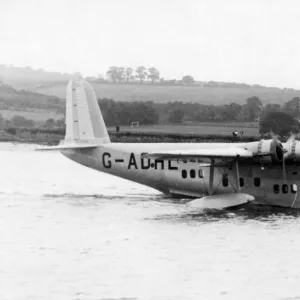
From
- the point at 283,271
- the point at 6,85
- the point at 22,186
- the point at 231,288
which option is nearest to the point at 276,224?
the point at 283,271

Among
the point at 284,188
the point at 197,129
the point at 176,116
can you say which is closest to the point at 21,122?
the point at 176,116

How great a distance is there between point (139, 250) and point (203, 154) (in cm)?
807

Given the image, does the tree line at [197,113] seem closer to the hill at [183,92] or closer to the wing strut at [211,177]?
the hill at [183,92]

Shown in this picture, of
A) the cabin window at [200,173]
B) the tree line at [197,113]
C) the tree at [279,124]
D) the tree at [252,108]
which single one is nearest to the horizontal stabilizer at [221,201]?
the cabin window at [200,173]

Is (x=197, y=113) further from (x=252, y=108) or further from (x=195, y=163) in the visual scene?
(x=195, y=163)

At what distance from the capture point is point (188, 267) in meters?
27.9

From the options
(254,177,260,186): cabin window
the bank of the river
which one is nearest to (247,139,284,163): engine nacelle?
(254,177,260,186): cabin window

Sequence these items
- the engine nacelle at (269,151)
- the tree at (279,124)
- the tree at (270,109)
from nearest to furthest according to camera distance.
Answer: the engine nacelle at (269,151) < the tree at (279,124) < the tree at (270,109)

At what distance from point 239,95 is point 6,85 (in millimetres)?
49429

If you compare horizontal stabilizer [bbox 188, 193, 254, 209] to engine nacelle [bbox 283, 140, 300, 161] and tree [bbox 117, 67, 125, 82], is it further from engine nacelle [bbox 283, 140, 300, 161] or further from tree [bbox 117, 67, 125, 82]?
tree [bbox 117, 67, 125, 82]

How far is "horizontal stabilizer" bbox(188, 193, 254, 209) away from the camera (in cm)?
3812

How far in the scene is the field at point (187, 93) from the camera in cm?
11538

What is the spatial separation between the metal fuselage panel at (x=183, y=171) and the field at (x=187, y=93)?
67695mm

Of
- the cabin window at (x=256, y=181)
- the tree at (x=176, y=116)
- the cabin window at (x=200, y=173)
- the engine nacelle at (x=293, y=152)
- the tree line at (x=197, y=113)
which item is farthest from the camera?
the tree at (x=176, y=116)
